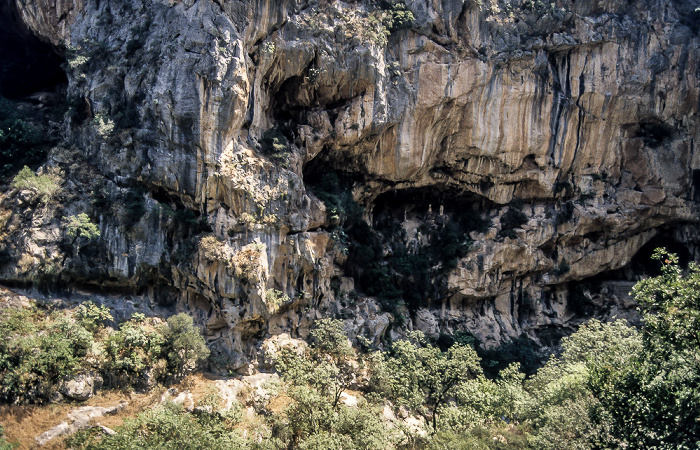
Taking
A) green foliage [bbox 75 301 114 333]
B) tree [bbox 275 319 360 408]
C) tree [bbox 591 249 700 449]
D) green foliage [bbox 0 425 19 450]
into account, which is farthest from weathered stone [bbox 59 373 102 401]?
tree [bbox 591 249 700 449]

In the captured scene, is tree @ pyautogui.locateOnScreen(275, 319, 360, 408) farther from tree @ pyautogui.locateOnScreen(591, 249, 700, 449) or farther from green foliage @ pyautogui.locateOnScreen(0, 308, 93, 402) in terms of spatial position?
tree @ pyautogui.locateOnScreen(591, 249, 700, 449)

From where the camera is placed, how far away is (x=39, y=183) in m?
18.9

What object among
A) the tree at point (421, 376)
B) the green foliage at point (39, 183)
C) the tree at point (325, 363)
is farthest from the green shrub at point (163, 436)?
the green foliage at point (39, 183)

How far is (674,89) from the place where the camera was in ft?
90.9

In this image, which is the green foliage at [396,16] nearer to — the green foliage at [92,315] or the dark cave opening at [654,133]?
the dark cave opening at [654,133]

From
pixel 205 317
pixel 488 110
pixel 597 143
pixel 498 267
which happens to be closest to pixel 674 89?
pixel 597 143

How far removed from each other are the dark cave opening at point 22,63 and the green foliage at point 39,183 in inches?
295

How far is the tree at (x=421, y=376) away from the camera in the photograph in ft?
60.0

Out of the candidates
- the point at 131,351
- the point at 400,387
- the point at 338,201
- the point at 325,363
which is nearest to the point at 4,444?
the point at 131,351

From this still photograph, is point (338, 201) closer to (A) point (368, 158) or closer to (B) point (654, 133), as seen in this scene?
(A) point (368, 158)

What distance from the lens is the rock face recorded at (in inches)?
778

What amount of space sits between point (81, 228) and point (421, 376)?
13332 millimetres

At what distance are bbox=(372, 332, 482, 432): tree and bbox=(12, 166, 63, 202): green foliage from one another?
13562 millimetres

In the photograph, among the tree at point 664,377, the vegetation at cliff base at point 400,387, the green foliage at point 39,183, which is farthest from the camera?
the green foliage at point 39,183
